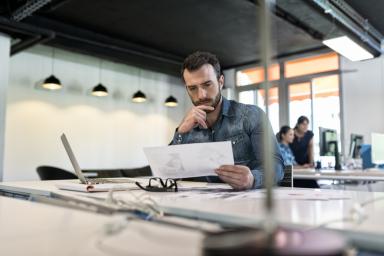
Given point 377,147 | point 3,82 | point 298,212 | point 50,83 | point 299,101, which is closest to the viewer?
point 298,212

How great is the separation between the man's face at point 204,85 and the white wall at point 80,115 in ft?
16.7

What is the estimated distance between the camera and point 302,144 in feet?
18.2

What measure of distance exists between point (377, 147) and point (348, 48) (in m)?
1.62

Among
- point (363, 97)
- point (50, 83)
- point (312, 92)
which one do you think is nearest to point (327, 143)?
point (363, 97)

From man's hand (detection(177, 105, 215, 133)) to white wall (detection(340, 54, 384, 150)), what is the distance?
551cm

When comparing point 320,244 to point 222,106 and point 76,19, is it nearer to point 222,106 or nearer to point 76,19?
point 222,106

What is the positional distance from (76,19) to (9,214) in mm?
5299

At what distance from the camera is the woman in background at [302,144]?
5.53 metres

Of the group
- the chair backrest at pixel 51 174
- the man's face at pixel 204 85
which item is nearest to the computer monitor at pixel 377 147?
the man's face at pixel 204 85

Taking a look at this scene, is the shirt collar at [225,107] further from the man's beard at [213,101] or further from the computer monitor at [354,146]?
the computer monitor at [354,146]

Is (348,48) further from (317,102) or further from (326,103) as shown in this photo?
(317,102)

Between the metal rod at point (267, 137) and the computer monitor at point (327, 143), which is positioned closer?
the metal rod at point (267, 137)

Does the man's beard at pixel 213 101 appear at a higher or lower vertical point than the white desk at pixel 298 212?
higher

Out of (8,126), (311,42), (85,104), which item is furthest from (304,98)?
(8,126)
